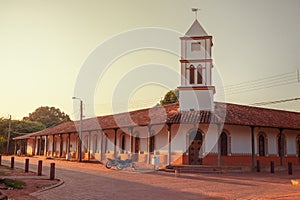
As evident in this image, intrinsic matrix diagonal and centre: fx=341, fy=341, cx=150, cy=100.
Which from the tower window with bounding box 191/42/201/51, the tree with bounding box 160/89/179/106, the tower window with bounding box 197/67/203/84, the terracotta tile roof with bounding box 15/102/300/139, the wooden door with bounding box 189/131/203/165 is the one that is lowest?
the wooden door with bounding box 189/131/203/165

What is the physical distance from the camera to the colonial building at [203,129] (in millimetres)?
25328

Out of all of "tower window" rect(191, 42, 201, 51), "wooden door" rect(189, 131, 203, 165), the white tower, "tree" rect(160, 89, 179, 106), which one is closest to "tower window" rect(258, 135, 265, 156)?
the white tower

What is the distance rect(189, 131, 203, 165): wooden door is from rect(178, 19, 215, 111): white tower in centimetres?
235

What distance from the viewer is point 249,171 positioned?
24.5m

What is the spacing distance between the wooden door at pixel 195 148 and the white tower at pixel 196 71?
2350 mm

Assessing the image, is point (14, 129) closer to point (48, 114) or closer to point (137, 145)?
point (48, 114)

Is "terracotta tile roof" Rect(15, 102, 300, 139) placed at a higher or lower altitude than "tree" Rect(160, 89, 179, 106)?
lower

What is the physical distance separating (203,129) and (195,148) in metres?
1.55

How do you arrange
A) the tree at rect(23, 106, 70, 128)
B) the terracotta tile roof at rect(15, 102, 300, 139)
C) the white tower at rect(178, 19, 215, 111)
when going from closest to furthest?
1. the terracotta tile roof at rect(15, 102, 300, 139)
2. the white tower at rect(178, 19, 215, 111)
3. the tree at rect(23, 106, 70, 128)

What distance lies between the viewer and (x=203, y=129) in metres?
25.6

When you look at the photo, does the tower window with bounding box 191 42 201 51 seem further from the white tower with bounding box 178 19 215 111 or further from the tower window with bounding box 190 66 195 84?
the tower window with bounding box 190 66 195 84

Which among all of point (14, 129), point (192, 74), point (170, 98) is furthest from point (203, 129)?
point (14, 129)

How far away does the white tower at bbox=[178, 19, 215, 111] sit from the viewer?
88.0ft

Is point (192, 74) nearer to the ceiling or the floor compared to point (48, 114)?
nearer to the floor
